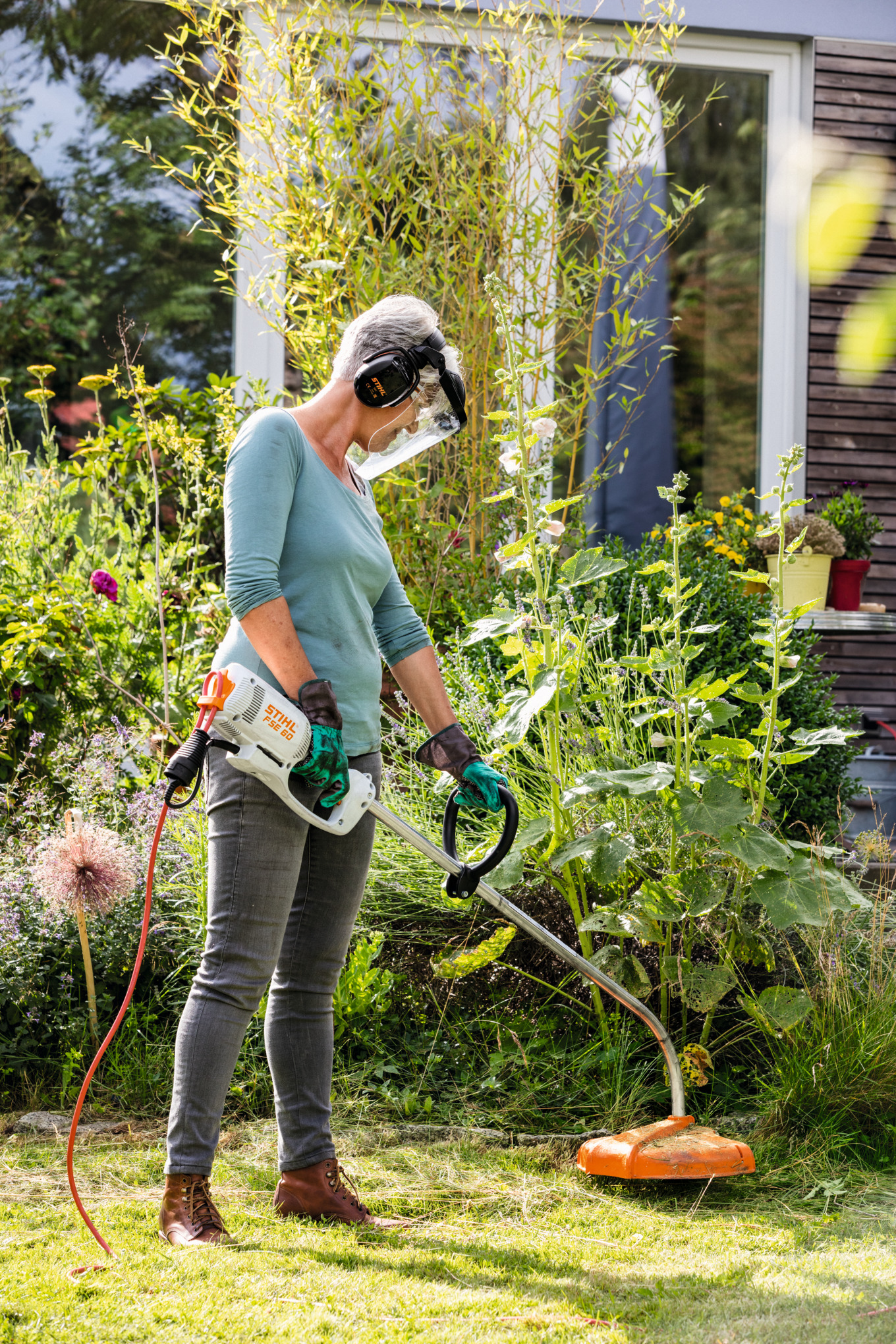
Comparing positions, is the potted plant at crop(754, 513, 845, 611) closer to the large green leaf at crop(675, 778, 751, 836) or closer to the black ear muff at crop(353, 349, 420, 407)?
the large green leaf at crop(675, 778, 751, 836)

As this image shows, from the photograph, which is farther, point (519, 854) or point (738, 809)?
point (519, 854)

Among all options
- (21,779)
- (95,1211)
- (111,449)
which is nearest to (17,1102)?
(95,1211)

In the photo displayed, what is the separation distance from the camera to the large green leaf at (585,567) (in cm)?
234

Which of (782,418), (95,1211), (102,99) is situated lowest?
(95,1211)

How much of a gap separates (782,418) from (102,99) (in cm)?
314

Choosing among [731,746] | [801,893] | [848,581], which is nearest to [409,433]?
A: [731,746]

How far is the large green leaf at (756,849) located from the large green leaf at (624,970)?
0.31 m

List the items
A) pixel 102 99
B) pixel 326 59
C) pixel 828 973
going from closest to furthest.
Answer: pixel 828 973
pixel 326 59
pixel 102 99

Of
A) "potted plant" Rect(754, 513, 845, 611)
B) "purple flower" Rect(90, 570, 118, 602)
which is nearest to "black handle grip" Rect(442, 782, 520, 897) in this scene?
"purple flower" Rect(90, 570, 118, 602)

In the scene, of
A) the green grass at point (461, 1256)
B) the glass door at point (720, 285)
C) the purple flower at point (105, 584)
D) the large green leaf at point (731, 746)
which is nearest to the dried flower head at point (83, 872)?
the green grass at point (461, 1256)

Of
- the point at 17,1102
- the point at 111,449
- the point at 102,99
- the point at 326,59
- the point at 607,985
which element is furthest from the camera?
the point at 102,99

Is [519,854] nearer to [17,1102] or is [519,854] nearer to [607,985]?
[607,985]

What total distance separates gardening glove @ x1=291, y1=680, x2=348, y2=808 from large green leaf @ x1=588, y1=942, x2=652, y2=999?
0.82 meters

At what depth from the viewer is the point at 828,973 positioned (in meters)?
2.32
